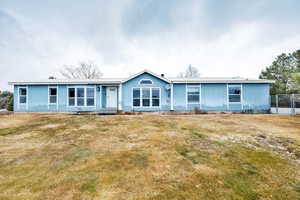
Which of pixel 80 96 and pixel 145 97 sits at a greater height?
pixel 80 96

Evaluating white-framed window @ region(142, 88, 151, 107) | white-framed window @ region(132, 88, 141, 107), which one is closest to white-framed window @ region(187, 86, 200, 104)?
white-framed window @ region(142, 88, 151, 107)

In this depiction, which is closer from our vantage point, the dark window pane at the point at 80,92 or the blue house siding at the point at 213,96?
the blue house siding at the point at 213,96

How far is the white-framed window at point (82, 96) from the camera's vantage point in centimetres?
1248

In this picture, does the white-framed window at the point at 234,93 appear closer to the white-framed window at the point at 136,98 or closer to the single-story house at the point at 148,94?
the single-story house at the point at 148,94

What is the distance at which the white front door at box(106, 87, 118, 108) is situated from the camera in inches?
504

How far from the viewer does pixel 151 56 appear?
24.0m

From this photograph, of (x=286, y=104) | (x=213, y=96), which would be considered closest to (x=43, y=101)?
(x=213, y=96)

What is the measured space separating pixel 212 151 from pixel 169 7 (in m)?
14.0

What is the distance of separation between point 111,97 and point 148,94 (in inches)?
143

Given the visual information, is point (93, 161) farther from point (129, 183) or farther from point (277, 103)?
point (277, 103)

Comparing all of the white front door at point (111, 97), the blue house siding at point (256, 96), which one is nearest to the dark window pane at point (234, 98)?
the blue house siding at point (256, 96)

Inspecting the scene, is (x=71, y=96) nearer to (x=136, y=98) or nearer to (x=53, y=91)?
A: (x=53, y=91)

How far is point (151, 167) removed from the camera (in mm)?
3232

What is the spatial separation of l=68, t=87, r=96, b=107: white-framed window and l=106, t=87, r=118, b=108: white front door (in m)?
1.19
